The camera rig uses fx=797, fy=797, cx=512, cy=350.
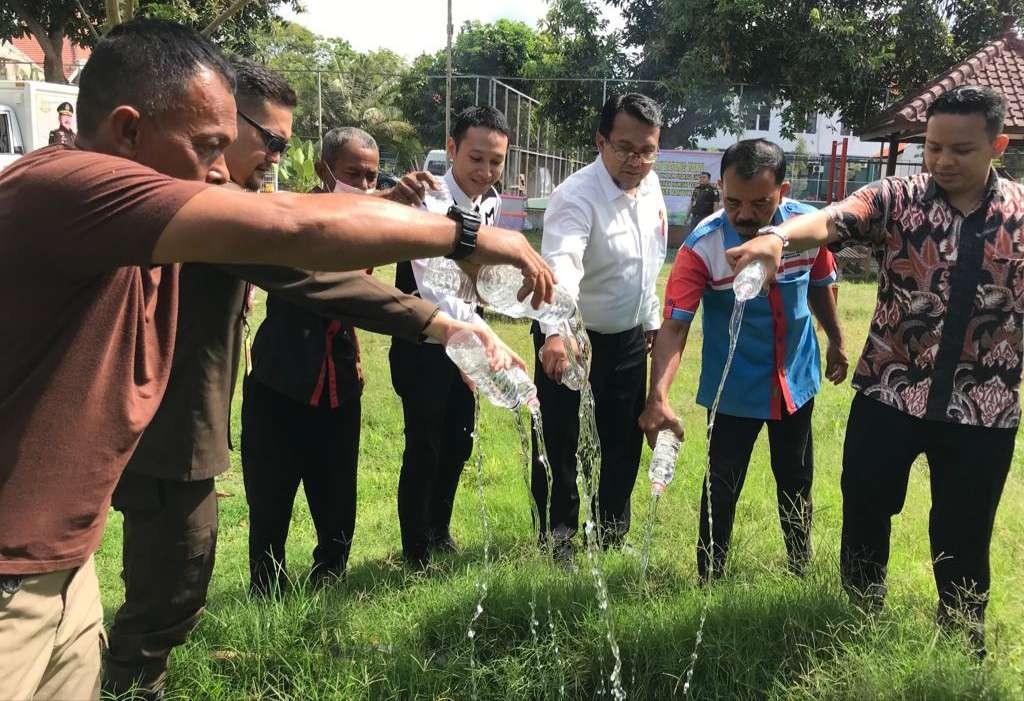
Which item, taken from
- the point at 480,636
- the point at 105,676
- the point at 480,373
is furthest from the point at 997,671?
the point at 105,676

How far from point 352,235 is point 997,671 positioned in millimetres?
2318

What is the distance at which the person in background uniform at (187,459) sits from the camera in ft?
7.57

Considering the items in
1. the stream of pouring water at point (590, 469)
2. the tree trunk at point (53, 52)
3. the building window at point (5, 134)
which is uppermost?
the tree trunk at point (53, 52)

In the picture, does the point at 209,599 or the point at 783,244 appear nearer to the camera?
the point at 783,244

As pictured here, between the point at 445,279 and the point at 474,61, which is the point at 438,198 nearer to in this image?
the point at 445,279

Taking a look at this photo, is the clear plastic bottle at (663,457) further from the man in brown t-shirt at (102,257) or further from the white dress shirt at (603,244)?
the man in brown t-shirt at (102,257)

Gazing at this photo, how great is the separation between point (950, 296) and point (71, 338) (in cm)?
255

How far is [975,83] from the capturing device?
12.4 m

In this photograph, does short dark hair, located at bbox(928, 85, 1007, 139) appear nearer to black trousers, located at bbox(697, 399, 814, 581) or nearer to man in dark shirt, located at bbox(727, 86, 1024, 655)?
man in dark shirt, located at bbox(727, 86, 1024, 655)

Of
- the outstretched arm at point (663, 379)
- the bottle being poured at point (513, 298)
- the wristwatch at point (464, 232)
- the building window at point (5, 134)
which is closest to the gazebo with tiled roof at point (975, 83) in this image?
the outstretched arm at point (663, 379)

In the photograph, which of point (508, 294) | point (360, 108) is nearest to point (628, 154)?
point (508, 294)

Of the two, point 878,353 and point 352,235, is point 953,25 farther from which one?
point 352,235

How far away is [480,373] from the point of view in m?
2.86

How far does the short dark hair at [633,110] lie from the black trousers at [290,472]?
176 cm
